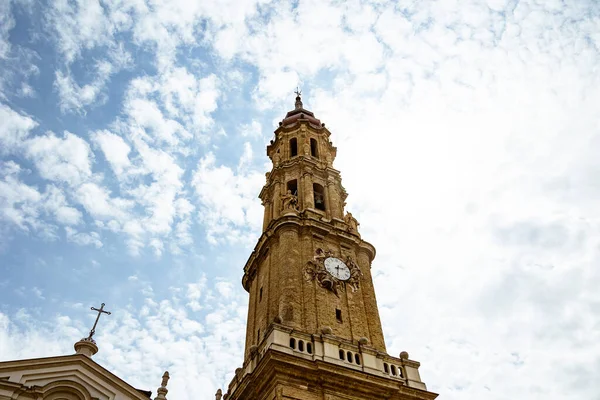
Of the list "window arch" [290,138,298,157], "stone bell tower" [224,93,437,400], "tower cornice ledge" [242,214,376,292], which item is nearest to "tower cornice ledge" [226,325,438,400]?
"stone bell tower" [224,93,437,400]

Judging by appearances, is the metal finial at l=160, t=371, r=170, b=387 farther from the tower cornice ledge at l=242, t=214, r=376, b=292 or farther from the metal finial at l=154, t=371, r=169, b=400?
the tower cornice ledge at l=242, t=214, r=376, b=292

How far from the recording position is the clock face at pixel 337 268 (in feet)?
102

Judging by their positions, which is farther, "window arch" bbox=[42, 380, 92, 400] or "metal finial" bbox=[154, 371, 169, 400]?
"metal finial" bbox=[154, 371, 169, 400]

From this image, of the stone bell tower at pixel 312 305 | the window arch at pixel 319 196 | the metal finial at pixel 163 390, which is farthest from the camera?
the window arch at pixel 319 196

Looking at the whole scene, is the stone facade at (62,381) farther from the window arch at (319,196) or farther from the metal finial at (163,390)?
the window arch at (319,196)

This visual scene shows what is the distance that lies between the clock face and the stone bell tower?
0.24 ft

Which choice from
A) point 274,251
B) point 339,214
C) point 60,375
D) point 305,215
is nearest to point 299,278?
point 274,251

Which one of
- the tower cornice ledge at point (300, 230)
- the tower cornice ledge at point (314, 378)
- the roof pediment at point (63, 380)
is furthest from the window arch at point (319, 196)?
the roof pediment at point (63, 380)

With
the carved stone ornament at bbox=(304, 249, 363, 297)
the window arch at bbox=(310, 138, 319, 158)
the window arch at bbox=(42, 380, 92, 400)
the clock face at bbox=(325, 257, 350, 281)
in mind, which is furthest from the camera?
the window arch at bbox=(310, 138, 319, 158)

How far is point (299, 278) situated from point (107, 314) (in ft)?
30.9

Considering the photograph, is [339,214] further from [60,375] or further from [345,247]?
[60,375]

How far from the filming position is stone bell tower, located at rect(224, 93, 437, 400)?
2409cm

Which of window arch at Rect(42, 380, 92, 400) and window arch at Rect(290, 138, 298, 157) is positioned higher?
window arch at Rect(290, 138, 298, 157)

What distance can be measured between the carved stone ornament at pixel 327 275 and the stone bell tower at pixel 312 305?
6cm
